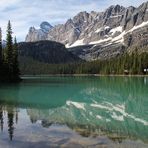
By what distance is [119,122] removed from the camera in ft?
104

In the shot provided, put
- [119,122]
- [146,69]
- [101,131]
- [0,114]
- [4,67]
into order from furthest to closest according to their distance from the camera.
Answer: [146,69]
[4,67]
[0,114]
[119,122]
[101,131]

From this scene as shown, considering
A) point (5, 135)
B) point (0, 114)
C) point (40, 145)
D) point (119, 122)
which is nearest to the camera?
point (40, 145)

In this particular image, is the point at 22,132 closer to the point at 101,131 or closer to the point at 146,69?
the point at 101,131

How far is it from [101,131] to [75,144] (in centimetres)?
519

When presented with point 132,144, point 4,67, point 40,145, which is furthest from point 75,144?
point 4,67

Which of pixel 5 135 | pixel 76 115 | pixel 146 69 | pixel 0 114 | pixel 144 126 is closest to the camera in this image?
pixel 5 135

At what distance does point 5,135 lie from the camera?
23.8 m

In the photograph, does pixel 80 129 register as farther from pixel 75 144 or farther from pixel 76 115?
pixel 76 115

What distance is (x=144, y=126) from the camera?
29.3 metres

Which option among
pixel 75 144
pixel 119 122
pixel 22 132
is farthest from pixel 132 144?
pixel 119 122

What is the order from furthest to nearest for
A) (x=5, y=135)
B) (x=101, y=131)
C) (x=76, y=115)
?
(x=76, y=115)
(x=101, y=131)
(x=5, y=135)

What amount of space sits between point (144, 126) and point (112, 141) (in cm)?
791

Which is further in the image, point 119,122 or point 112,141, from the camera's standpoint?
point 119,122

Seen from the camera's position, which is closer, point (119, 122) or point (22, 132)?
point (22, 132)
